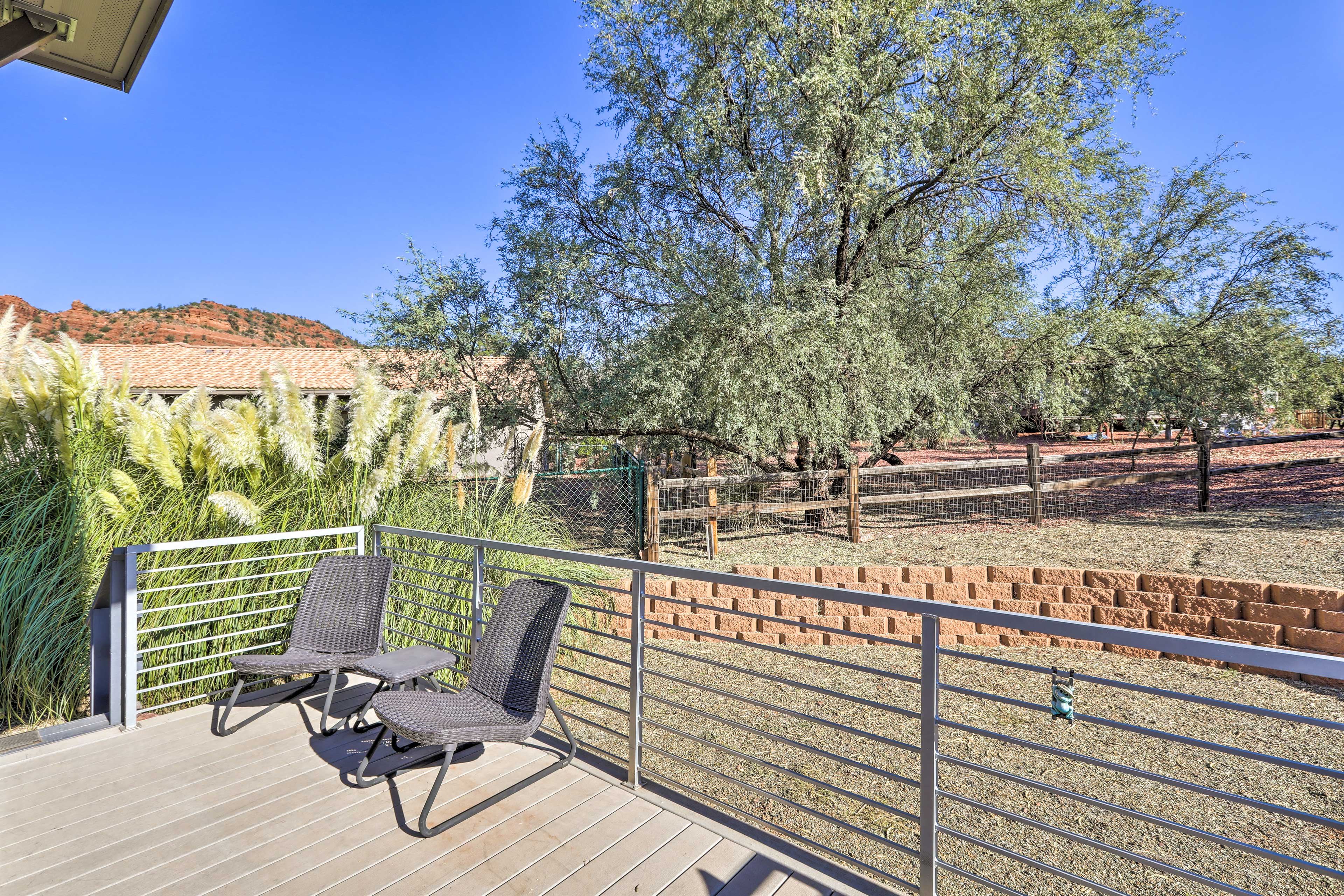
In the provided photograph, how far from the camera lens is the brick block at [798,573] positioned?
548 cm

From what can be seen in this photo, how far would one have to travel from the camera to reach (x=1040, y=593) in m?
5.19

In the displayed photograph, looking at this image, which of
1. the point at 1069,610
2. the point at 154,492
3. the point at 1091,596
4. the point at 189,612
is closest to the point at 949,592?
the point at 1069,610

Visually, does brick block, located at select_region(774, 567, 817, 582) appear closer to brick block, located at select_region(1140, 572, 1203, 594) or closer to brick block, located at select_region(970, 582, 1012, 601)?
brick block, located at select_region(970, 582, 1012, 601)

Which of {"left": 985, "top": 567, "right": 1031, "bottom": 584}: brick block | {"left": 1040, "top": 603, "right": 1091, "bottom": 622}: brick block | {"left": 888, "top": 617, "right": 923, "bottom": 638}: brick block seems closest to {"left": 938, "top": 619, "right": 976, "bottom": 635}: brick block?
{"left": 888, "top": 617, "right": 923, "bottom": 638}: brick block

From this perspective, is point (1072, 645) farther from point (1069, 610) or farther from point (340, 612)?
point (340, 612)

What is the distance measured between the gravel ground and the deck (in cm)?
45

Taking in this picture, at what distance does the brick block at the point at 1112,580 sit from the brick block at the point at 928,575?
104 centimetres

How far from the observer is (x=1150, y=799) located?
3.17 metres

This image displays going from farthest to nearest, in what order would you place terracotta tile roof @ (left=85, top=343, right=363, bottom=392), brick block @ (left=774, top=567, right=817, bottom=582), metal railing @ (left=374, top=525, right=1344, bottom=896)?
terracotta tile roof @ (left=85, top=343, right=363, bottom=392), brick block @ (left=774, top=567, right=817, bottom=582), metal railing @ (left=374, top=525, right=1344, bottom=896)

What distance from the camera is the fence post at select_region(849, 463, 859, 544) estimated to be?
819 cm

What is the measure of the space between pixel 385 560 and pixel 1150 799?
165 inches

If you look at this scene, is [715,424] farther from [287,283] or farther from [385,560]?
[287,283]

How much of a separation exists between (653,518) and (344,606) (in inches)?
159

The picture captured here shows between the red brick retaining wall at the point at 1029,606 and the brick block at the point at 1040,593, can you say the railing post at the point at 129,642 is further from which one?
the brick block at the point at 1040,593
